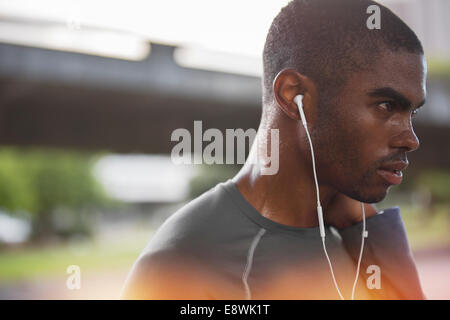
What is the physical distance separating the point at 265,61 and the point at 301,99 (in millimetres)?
203

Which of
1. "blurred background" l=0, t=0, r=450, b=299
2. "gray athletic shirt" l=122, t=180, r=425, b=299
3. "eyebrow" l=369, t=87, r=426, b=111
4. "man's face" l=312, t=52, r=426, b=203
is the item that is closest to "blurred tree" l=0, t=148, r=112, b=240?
"blurred background" l=0, t=0, r=450, b=299

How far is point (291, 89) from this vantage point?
1.29 m

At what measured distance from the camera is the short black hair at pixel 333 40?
4.09 feet

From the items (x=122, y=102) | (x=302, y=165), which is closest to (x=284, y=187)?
(x=302, y=165)

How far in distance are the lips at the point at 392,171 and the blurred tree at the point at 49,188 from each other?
17.7 meters

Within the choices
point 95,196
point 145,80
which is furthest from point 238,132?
point 95,196

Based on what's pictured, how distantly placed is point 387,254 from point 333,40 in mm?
761

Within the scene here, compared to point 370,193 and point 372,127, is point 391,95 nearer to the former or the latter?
point 372,127

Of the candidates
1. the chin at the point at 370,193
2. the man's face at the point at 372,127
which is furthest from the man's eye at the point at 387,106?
the chin at the point at 370,193

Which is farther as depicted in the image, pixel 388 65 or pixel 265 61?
pixel 265 61

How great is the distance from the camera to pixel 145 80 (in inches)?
252

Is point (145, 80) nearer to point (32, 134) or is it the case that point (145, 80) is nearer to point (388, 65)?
point (32, 134)

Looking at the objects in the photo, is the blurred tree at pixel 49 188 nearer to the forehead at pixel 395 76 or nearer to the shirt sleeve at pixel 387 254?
the shirt sleeve at pixel 387 254
